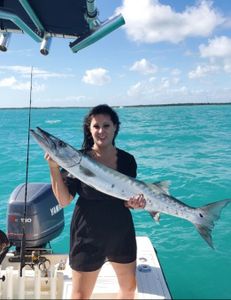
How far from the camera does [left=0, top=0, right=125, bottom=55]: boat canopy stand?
3.97 meters

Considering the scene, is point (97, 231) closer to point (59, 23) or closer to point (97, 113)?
point (97, 113)

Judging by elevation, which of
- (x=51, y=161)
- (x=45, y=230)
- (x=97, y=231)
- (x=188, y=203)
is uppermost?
(x=51, y=161)

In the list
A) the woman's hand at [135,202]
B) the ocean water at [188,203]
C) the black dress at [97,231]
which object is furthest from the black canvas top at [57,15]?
the ocean water at [188,203]

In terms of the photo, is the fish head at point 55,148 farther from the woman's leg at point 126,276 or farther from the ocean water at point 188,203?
the ocean water at point 188,203

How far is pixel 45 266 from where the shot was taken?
3.79 m

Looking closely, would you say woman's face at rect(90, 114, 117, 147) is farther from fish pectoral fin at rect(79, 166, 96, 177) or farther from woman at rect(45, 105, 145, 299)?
fish pectoral fin at rect(79, 166, 96, 177)

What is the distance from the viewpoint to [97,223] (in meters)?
2.70

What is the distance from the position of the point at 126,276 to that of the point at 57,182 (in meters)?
1.02

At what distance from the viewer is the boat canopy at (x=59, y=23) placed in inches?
156

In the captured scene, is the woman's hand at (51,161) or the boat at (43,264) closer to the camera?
the woman's hand at (51,161)

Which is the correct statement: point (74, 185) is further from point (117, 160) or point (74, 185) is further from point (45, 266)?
point (45, 266)

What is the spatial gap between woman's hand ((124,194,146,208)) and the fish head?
58cm

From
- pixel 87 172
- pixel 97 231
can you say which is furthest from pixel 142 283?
pixel 87 172

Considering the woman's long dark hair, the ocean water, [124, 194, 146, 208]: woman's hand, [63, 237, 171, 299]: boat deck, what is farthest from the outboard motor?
the ocean water
